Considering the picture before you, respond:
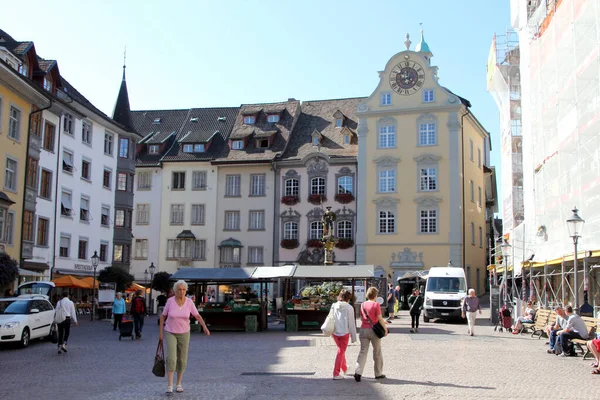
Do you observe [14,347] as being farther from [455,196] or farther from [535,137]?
[455,196]

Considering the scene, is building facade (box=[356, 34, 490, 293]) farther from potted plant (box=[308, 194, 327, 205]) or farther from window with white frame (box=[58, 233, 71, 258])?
window with white frame (box=[58, 233, 71, 258])

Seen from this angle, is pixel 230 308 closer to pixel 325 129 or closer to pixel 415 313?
pixel 415 313

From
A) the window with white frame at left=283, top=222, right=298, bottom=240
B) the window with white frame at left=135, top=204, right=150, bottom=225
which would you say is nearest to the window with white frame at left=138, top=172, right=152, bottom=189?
the window with white frame at left=135, top=204, right=150, bottom=225

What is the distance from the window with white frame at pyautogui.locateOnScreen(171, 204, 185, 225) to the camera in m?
55.8

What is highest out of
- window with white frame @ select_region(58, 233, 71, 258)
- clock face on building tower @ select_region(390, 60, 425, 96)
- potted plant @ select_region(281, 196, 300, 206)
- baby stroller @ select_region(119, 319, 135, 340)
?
clock face on building tower @ select_region(390, 60, 425, 96)

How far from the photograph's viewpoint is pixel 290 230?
53.0 metres

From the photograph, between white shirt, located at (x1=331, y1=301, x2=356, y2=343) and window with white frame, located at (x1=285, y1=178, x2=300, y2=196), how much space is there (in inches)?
1570

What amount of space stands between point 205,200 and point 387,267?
14894mm

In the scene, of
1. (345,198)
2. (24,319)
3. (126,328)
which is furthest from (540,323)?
(345,198)

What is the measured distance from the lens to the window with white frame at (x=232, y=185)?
55188 millimetres

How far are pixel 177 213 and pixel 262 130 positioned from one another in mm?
8967

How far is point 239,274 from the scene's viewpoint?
92.7 feet

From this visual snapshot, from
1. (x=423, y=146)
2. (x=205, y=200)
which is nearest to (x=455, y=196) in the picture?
(x=423, y=146)

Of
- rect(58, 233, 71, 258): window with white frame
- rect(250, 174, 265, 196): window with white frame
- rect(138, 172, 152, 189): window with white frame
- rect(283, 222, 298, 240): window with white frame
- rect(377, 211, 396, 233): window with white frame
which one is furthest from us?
rect(138, 172, 152, 189): window with white frame
